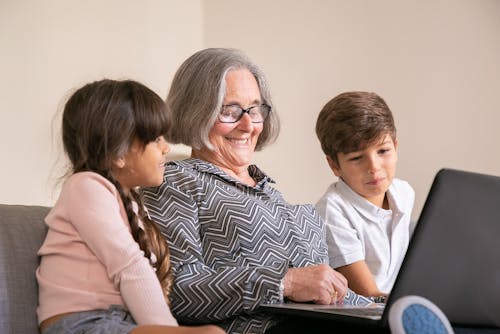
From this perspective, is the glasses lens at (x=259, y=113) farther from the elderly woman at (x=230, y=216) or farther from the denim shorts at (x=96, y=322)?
the denim shorts at (x=96, y=322)

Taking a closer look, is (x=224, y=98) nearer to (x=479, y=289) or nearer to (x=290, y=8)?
(x=479, y=289)

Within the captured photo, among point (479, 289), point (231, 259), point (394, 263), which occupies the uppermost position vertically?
point (479, 289)

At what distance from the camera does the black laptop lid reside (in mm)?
1310

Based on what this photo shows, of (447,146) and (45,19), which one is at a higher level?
(45,19)

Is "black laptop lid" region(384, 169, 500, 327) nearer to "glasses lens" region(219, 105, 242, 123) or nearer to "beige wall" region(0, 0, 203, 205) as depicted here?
"glasses lens" region(219, 105, 242, 123)

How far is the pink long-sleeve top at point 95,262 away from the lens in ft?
4.38

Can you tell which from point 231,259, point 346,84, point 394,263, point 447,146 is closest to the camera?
point 231,259

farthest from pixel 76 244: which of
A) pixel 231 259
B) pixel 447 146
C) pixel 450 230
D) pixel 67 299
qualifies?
pixel 447 146

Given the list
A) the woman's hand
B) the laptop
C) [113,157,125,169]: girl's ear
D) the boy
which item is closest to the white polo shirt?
the boy

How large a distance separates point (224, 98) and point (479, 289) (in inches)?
33.3

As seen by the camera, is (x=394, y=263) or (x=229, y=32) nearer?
(x=394, y=263)

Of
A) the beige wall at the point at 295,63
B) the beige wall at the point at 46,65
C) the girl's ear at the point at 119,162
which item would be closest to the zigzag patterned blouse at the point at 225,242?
the girl's ear at the point at 119,162

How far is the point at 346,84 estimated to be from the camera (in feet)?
10.8

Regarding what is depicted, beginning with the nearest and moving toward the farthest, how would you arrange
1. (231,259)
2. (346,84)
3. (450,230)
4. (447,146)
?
(450,230) < (231,259) < (447,146) < (346,84)
